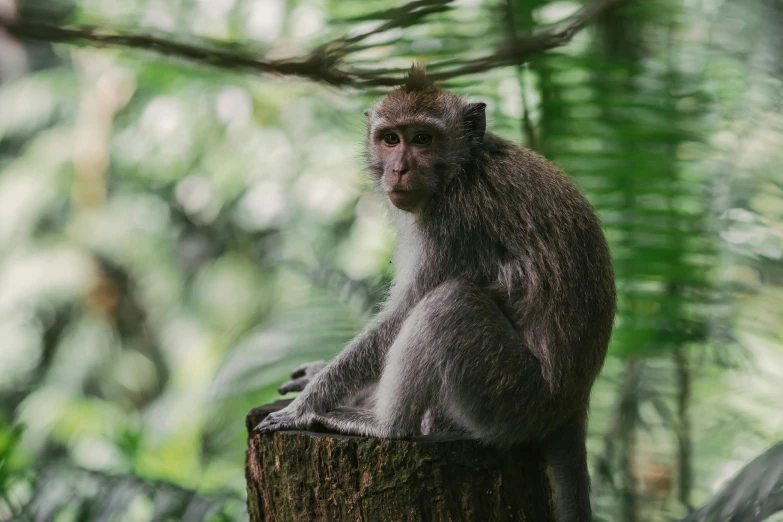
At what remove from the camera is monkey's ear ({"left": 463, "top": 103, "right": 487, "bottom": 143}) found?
454 centimetres

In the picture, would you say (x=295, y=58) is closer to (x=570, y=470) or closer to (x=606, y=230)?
(x=570, y=470)

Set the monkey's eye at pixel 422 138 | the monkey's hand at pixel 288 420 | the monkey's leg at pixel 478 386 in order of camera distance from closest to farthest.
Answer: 1. the monkey's leg at pixel 478 386
2. the monkey's hand at pixel 288 420
3. the monkey's eye at pixel 422 138

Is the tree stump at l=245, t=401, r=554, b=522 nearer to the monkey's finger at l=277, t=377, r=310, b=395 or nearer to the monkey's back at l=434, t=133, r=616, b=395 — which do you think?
the monkey's back at l=434, t=133, r=616, b=395

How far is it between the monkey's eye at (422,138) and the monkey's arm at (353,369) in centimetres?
93

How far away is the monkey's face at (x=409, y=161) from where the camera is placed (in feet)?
14.4

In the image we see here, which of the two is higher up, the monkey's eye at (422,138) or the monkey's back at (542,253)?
the monkey's eye at (422,138)

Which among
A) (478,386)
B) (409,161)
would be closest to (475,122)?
(409,161)

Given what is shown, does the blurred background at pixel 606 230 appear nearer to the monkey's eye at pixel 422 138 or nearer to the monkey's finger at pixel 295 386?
the monkey's eye at pixel 422 138

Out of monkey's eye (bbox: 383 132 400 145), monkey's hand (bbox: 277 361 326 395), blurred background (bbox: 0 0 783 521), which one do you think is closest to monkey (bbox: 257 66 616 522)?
monkey's eye (bbox: 383 132 400 145)

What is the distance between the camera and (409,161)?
4.45m

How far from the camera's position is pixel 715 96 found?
5781mm

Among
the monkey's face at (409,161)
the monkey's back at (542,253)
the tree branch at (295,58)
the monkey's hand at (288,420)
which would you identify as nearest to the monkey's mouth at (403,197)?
the monkey's face at (409,161)

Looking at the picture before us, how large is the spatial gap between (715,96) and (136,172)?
9.63 m

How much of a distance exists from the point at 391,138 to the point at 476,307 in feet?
3.78
